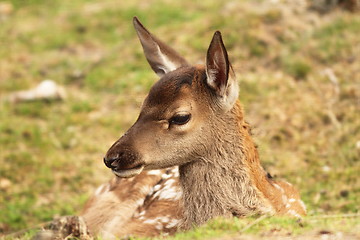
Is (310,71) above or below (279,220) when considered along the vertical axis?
above

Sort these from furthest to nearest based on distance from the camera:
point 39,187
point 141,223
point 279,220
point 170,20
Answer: point 170,20
point 39,187
point 141,223
point 279,220

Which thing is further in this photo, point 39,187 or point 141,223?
point 39,187

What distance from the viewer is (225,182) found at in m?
4.75

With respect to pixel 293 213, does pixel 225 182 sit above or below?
above

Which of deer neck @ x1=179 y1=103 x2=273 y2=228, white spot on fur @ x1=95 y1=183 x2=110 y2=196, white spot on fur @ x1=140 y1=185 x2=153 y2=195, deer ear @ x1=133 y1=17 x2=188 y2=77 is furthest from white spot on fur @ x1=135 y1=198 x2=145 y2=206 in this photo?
deer ear @ x1=133 y1=17 x2=188 y2=77

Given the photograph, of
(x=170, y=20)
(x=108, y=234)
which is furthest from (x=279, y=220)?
(x=170, y=20)

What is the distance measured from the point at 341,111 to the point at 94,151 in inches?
116

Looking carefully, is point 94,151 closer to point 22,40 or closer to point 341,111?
point 341,111

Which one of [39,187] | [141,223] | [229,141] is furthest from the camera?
[39,187]

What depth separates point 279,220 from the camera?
445 cm

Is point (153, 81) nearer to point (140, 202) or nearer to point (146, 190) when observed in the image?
point (146, 190)

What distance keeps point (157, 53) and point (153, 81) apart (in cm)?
389

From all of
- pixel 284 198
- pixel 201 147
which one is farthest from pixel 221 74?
pixel 284 198

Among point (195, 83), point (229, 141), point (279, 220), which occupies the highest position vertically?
point (195, 83)
